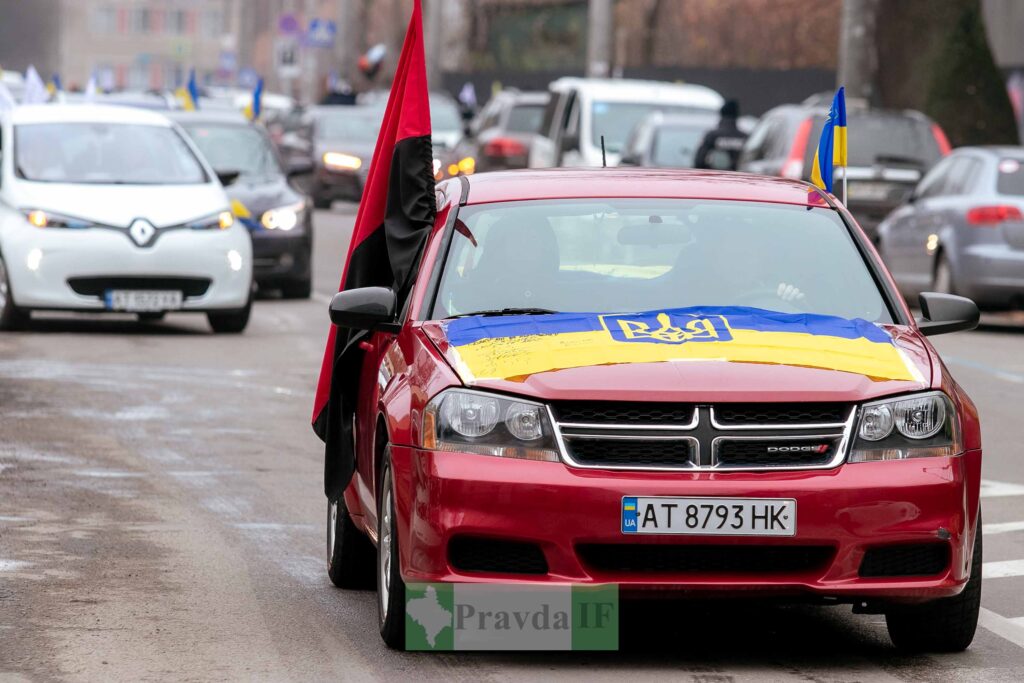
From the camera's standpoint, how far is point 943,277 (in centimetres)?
2030

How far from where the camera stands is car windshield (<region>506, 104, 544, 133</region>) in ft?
110

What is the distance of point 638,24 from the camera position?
207ft

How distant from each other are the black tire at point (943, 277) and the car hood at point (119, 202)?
244 inches

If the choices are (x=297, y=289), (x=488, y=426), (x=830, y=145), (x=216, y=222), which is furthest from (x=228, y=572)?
(x=297, y=289)

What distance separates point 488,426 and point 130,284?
1092 cm

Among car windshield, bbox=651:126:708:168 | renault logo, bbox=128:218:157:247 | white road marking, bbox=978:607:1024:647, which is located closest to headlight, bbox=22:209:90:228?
renault logo, bbox=128:218:157:247

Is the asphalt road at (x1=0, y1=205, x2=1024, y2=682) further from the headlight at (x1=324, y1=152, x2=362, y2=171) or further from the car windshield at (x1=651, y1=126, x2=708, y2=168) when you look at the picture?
the headlight at (x1=324, y1=152, x2=362, y2=171)

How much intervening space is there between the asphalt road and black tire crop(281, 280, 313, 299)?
21.5ft

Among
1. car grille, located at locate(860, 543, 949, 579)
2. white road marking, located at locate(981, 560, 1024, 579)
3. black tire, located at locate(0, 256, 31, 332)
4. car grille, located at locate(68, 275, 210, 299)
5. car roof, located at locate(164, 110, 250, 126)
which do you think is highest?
car grille, located at locate(860, 543, 949, 579)

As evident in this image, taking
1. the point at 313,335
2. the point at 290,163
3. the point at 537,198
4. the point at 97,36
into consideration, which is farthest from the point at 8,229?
the point at 97,36

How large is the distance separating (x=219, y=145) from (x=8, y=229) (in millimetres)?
5268

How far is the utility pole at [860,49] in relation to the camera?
98.0 ft

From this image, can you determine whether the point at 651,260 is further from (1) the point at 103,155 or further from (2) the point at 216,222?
(1) the point at 103,155

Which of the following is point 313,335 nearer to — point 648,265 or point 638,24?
point 648,265
